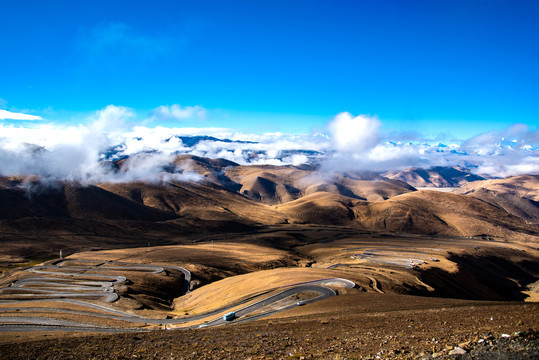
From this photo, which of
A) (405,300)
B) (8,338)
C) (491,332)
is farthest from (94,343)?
(405,300)

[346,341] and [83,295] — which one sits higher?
[346,341]

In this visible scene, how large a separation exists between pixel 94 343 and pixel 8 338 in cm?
1429

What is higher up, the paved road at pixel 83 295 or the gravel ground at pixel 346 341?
the gravel ground at pixel 346 341

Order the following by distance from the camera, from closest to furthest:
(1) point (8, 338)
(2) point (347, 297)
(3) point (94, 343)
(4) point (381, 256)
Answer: (3) point (94, 343), (1) point (8, 338), (2) point (347, 297), (4) point (381, 256)

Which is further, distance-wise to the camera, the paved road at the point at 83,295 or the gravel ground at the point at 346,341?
the paved road at the point at 83,295

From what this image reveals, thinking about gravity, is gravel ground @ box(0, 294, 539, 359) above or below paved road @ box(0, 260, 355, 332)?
above

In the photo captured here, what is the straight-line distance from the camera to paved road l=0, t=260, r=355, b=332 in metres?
50.2

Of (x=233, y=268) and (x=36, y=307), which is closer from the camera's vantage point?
(x=36, y=307)

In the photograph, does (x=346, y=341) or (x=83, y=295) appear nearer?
(x=346, y=341)

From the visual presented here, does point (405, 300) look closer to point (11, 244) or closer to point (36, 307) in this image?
point (36, 307)

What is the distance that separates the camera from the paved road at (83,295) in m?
50.2

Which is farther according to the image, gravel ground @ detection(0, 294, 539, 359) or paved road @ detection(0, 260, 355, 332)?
paved road @ detection(0, 260, 355, 332)

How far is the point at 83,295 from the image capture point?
7425 cm

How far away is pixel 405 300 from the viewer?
169ft
